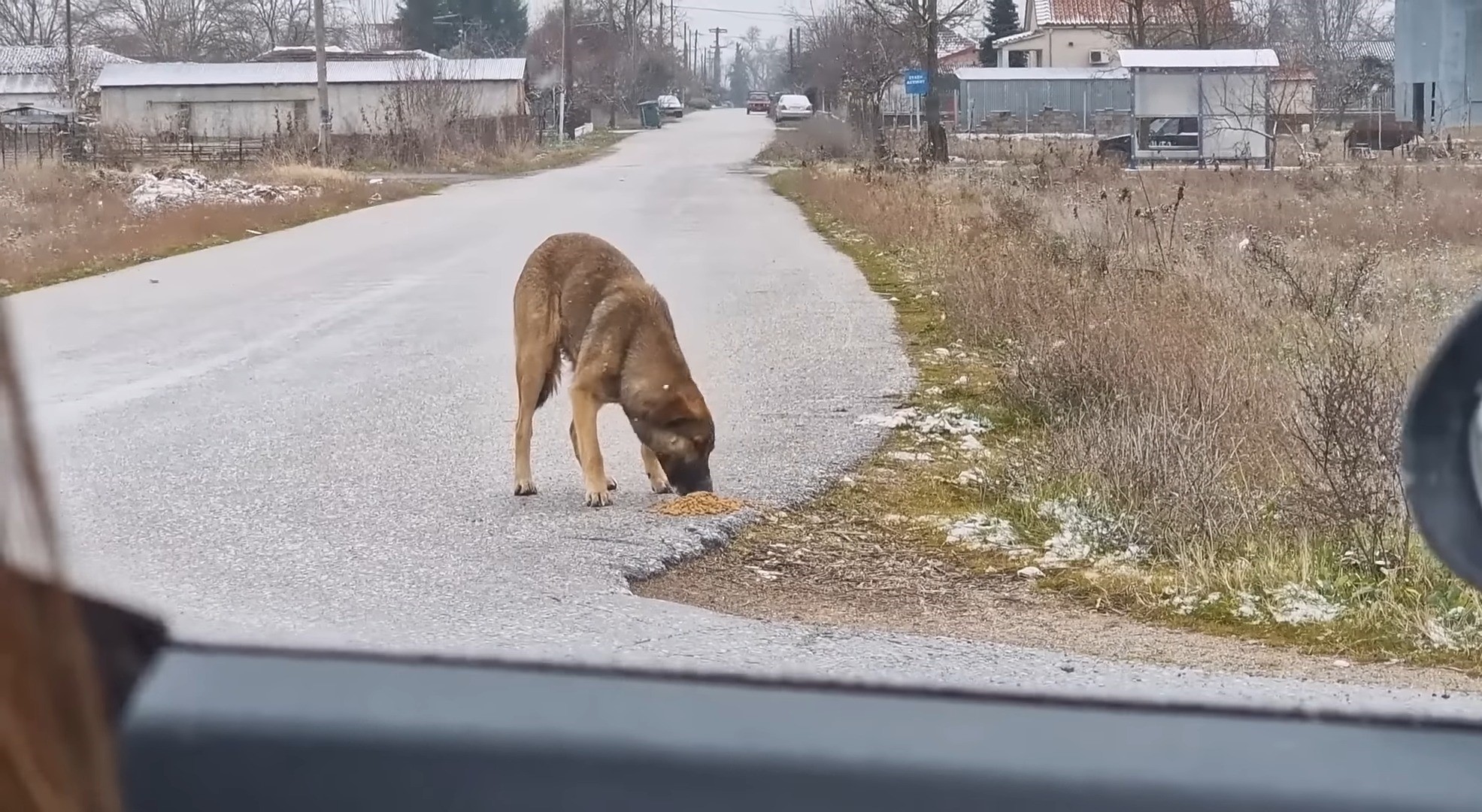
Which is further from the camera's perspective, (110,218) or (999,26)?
(999,26)

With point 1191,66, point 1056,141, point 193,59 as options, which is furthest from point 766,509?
point 193,59

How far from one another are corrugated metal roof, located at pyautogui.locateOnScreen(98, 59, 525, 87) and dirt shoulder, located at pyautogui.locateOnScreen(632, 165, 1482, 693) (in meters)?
54.8

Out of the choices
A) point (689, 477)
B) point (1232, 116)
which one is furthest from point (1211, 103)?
point (689, 477)

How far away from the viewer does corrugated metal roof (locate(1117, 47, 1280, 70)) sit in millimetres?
40688

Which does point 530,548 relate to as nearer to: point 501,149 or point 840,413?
point 840,413

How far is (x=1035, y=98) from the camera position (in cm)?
6012

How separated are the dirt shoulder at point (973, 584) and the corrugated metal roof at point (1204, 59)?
110 feet

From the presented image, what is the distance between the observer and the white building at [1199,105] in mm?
40156

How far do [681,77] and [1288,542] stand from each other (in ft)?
427

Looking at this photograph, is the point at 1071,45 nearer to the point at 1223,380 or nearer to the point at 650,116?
the point at 650,116

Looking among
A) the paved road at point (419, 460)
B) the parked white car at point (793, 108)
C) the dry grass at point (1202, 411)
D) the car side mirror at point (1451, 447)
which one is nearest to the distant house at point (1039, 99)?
the parked white car at point (793, 108)

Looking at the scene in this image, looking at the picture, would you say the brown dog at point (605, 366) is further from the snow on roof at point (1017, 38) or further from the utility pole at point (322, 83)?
the snow on roof at point (1017, 38)

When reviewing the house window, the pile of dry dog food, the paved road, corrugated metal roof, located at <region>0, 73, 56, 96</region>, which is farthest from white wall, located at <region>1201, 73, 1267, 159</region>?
corrugated metal roof, located at <region>0, 73, 56, 96</region>

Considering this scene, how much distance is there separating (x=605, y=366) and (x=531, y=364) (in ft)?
1.61
